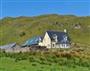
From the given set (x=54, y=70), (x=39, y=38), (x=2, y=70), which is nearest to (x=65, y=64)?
(x=54, y=70)

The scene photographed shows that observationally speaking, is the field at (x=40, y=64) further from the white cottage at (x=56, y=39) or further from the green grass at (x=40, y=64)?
the white cottage at (x=56, y=39)

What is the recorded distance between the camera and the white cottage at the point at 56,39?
13120cm

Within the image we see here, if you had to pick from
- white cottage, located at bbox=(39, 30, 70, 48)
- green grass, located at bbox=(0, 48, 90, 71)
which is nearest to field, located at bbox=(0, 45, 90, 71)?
green grass, located at bbox=(0, 48, 90, 71)

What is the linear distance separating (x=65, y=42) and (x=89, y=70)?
107 m

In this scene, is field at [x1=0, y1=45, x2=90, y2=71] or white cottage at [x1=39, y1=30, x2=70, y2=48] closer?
field at [x1=0, y1=45, x2=90, y2=71]

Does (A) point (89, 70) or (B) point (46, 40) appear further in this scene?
(B) point (46, 40)

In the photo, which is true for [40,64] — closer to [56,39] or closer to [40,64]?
[40,64]

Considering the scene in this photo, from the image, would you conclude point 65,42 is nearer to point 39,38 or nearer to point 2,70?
point 39,38

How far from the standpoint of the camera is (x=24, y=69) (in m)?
25.2

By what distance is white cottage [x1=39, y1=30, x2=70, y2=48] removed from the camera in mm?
131200

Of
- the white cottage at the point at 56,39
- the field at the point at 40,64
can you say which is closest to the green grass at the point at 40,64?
the field at the point at 40,64

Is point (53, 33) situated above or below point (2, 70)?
above

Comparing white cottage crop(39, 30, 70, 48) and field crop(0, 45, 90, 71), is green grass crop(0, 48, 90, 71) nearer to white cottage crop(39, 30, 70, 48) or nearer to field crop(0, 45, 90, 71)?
field crop(0, 45, 90, 71)

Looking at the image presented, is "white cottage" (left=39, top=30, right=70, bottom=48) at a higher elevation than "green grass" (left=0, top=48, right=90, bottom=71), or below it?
higher
